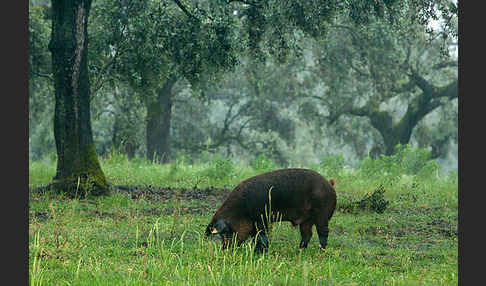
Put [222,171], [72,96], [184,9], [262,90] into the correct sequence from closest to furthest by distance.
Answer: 1. [72,96]
2. [184,9]
3. [222,171]
4. [262,90]

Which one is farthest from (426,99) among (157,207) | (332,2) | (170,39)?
(157,207)

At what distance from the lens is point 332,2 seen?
13445 mm

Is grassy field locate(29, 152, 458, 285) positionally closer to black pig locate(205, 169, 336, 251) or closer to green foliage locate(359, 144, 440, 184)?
green foliage locate(359, 144, 440, 184)

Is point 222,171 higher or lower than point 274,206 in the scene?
lower

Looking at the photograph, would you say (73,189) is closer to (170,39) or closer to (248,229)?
Answer: (170,39)

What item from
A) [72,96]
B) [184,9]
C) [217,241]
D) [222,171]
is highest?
[184,9]

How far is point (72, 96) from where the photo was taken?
11.9 meters

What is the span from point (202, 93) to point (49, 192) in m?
8.79

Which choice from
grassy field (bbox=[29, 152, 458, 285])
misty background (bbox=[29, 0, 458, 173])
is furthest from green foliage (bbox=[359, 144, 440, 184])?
misty background (bbox=[29, 0, 458, 173])

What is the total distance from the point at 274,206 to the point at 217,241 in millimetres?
1260

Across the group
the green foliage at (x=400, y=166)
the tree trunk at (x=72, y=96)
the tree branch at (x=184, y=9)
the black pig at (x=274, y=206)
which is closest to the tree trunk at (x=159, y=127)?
the tree branch at (x=184, y=9)

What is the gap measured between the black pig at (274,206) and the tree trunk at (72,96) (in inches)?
226

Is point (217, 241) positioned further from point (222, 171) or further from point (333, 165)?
point (333, 165)

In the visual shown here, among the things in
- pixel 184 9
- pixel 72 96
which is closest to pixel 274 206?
pixel 72 96
